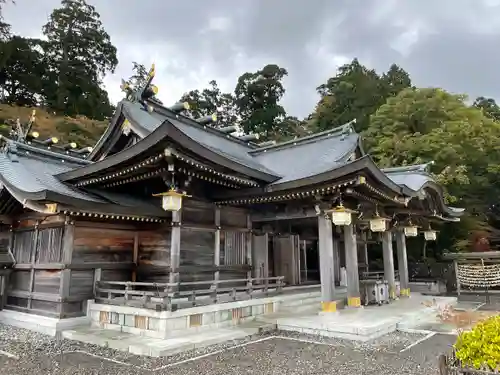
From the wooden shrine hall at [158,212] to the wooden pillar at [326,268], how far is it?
26 millimetres

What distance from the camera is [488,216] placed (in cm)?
2505

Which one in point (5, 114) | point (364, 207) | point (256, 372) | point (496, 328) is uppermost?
point (5, 114)

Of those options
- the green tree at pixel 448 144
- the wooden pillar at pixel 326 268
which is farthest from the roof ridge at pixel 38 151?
the green tree at pixel 448 144

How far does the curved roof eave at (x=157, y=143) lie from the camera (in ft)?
25.2

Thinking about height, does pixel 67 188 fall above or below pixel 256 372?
above

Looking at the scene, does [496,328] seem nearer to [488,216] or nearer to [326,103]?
[488,216]

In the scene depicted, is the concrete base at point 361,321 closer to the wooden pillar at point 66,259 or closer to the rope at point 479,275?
the wooden pillar at point 66,259

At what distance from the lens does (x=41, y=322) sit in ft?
29.4

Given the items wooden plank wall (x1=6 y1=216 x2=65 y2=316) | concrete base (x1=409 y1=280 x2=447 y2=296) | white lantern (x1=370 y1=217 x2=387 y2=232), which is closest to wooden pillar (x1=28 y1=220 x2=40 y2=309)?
wooden plank wall (x1=6 y1=216 x2=65 y2=316)

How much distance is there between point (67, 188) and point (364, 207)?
8714 mm

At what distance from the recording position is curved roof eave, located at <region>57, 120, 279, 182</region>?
25.2 feet

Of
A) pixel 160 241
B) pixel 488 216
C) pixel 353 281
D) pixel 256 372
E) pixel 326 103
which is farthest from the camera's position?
pixel 326 103

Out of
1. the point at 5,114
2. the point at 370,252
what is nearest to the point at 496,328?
the point at 370,252

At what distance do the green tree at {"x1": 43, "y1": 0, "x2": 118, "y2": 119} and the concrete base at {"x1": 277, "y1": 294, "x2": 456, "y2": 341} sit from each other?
34847 mm
